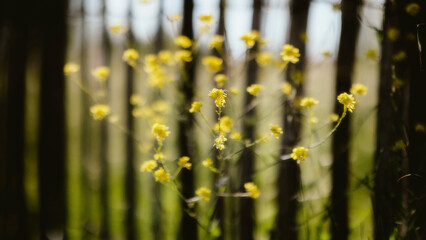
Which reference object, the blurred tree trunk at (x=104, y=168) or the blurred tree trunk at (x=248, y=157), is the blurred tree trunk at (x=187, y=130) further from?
the blurred tree trunk at (x=104, y=168)

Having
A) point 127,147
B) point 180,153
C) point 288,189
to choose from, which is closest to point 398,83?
point 288,189

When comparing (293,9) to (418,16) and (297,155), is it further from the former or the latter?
(297,155)

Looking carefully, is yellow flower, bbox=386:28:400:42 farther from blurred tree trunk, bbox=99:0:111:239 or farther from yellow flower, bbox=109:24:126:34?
Result: blurred tree trunk, bbox=99:0:111:239

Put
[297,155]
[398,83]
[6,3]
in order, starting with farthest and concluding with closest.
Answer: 1. [6,3]
2. [398,83]
3. [297,155]

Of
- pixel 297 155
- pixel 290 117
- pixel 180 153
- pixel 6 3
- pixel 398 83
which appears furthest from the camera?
pixel 6 3

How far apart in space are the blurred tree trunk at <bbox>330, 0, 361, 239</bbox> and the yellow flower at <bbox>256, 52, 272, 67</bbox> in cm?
28

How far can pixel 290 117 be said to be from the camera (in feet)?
4.46

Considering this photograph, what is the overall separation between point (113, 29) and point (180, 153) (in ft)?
2.02

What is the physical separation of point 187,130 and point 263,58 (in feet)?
1.52

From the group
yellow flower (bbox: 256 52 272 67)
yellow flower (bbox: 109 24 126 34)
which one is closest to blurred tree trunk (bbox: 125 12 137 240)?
yellow flower (bbox: 109 24 126 34)

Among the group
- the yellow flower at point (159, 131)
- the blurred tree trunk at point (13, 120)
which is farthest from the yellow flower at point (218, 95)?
the blurred tree trunk at point (13, 120)

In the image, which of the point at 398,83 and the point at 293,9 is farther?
the point at 293,9

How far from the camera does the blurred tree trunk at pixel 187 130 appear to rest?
1.47 m

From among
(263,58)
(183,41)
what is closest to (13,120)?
(183,41)
